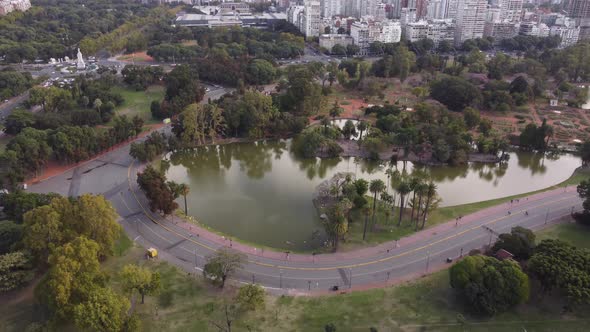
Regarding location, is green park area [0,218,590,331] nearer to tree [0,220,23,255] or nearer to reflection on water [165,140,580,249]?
tree [0,220,23,255]

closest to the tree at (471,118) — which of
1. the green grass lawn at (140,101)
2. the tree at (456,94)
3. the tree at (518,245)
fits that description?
the tree at (456,94)

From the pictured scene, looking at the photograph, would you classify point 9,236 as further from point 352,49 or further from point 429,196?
point 352,49

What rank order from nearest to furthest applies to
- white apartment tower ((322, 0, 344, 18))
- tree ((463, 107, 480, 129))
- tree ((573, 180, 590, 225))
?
tree ((573, 180, 590, 225))
tree ((463, 107, 480, 129))
white apartment tower ((322, 0, 344, 18))

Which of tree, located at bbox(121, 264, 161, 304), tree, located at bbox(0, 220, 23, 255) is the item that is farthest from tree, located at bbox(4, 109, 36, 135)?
tree, located at bbox(121, 264, 161, 304)

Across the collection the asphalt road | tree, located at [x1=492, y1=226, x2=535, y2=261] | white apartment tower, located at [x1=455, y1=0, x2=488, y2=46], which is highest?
white apartment tower, located at [x1=455, y1=0, x2=488, y2=46]

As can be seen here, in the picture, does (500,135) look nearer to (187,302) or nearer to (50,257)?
(187,302)

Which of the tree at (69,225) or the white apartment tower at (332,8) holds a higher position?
the white apartment tower at (332,8)

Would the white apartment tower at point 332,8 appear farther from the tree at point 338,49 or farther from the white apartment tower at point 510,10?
the white apartment tower at point 510,10
